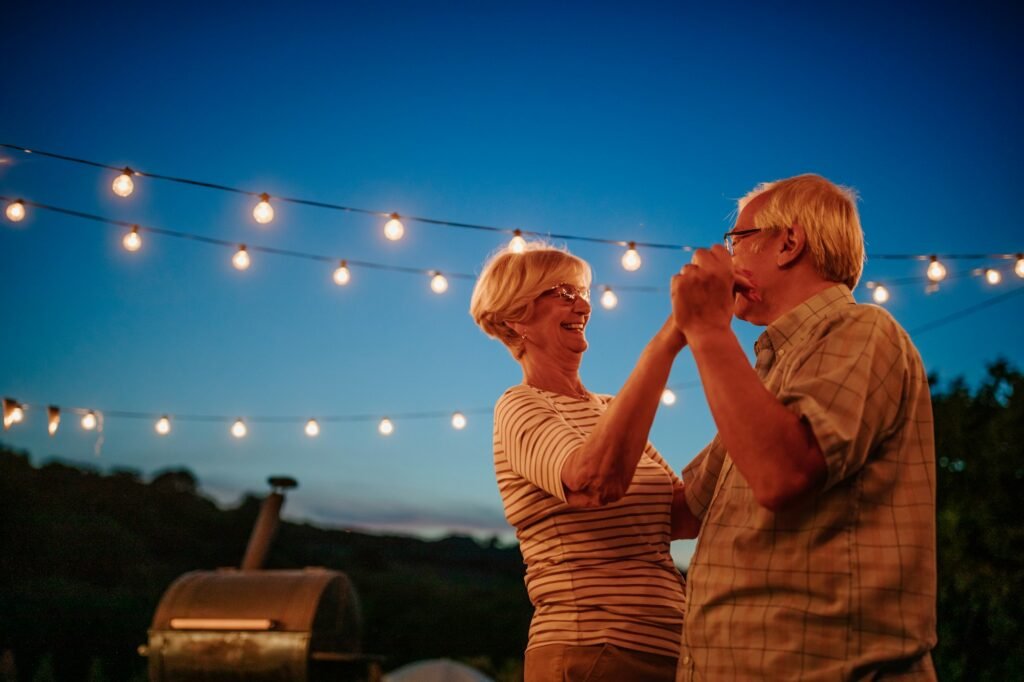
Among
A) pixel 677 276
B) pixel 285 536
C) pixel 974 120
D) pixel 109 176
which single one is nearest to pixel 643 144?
pixel 974 120

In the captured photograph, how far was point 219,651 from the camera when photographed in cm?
739

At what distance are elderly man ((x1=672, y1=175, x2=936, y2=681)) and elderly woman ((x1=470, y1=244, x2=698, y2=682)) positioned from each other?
0.59 ft

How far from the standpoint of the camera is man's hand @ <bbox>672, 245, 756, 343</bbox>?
3.89 ft

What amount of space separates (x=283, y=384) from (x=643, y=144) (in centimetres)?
798

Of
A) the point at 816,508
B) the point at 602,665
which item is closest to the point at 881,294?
the point at 602,665

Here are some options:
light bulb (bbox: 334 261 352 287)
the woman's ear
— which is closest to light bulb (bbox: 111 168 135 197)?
light bulb (bbox: 334 261 352 287)

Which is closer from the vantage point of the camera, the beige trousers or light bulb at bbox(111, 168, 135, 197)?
the beige trousers

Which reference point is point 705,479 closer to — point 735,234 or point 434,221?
point 735,234

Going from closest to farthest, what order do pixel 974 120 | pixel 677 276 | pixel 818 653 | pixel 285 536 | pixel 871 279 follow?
pixel 818 653
pixel 677 276
pixel 871 279
pixel 974 120
pixel 285 536

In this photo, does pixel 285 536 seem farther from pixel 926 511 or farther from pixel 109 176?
pixel 926 511

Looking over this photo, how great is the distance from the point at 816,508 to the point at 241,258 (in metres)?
4.34

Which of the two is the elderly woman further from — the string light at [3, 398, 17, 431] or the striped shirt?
the string light at [3, 398, 17, 431]

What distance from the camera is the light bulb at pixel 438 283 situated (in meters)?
5.38

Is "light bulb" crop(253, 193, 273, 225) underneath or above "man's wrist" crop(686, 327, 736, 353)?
above
